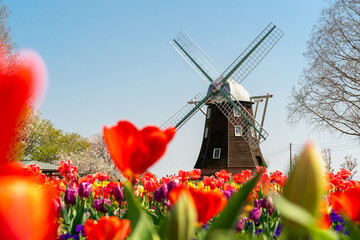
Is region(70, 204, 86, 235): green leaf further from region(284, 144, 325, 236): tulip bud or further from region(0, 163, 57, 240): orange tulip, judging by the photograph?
region(0, 163, 57, 240): orange tulip

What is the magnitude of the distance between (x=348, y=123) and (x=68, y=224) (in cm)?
1766

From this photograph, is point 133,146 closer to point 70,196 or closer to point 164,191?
point 164,191

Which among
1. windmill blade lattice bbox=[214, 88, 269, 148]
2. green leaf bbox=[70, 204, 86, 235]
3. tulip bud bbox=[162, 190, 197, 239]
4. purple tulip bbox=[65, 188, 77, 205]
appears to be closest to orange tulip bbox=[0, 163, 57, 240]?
tulip bud bbox=[162, 190, 197, 239]

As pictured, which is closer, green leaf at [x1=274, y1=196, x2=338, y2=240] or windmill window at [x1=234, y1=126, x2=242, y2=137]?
green leaf at [x1=274, y1=196, x2=338, y2=240]

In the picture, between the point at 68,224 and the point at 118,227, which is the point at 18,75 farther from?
the point at 68,224

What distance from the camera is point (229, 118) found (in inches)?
981

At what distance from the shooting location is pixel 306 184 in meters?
0.55

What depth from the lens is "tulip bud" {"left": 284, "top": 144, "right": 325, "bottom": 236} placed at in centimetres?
54

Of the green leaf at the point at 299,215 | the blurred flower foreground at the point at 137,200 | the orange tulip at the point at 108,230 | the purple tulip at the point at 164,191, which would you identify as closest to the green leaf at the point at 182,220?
the blurred flower foreground at the point at 137,200

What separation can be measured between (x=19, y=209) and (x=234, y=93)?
25482mm

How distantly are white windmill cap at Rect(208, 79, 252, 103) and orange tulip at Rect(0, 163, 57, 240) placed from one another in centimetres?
2456

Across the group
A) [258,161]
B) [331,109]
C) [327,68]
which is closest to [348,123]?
[331,109]

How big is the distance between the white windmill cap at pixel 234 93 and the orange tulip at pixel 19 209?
2456 cm

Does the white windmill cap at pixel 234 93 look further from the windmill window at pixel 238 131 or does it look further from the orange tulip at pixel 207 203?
the orange tulip at pixel 207 203
